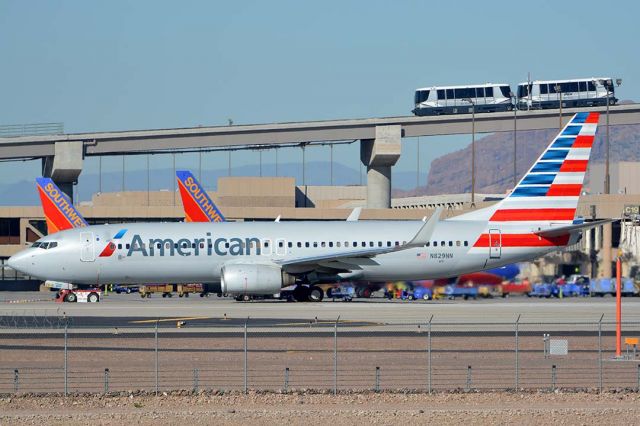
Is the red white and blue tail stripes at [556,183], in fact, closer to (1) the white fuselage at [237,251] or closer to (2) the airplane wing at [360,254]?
(1) the white fuselage at [237,251]

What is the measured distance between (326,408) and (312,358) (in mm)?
7212

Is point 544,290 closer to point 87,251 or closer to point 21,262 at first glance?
point 87,251

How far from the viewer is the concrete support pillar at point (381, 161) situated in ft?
341

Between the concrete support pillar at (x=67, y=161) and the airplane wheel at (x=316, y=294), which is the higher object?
the concrete support pillar at (x=67, y=161)

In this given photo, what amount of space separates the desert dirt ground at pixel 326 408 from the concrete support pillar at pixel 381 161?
257ft

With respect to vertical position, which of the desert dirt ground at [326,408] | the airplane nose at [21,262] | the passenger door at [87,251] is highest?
the passenger door at [87,251]

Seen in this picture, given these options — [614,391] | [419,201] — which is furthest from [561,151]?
[419,201]

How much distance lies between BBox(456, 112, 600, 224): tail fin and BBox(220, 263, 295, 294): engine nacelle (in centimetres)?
1075

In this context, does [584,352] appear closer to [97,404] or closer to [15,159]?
[97,404]

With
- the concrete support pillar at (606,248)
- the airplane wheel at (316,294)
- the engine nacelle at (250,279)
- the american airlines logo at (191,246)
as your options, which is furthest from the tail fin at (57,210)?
the concrete support pillar at (606,248)

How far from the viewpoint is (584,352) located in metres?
33.3

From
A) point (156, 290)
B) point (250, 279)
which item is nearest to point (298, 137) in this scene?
point (156, 290)

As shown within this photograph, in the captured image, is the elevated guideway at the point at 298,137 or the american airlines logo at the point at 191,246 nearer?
the american airlines logo at the point at 191,246

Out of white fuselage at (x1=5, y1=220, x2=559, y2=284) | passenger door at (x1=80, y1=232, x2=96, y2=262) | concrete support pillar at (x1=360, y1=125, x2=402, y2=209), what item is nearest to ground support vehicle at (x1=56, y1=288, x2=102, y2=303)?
white fuselage at (x1=5, y1=220, x2=559, y2=284)
